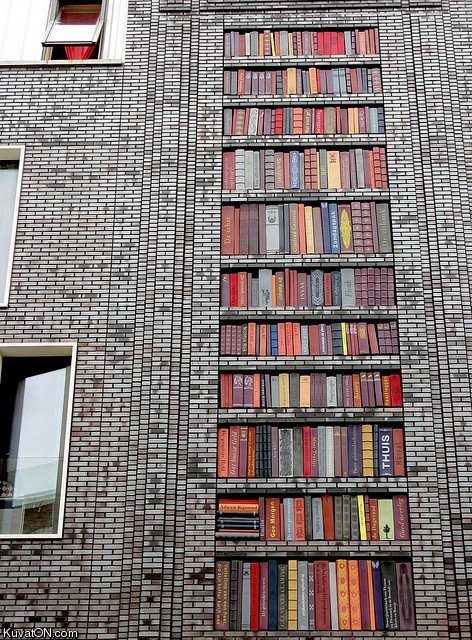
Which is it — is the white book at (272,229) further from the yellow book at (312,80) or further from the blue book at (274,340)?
the yellow book at (312,80)

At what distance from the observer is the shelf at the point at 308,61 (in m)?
14.4

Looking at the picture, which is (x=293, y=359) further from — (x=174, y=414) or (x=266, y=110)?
(x=266, y=110)

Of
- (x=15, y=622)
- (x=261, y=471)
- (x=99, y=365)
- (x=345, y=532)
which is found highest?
(x=99, y=365)

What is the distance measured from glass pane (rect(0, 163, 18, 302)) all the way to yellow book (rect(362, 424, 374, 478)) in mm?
5074

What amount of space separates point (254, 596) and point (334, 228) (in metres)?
5.02

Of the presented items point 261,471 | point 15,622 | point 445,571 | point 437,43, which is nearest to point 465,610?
point 445,571

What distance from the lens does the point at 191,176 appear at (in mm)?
13617

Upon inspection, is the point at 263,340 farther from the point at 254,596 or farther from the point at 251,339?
the point at 254,596

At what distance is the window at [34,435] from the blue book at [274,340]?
2561 millimetres

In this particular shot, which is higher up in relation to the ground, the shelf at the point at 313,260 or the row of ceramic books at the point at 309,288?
the shelf at the point at 313,260

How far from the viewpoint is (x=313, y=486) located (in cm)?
1166

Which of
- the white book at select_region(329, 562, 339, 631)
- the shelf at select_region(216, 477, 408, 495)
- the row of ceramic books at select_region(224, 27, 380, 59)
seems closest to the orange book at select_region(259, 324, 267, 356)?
the shelf at select_region(216, 477, 408, 495)

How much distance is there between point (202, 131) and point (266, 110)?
101 cm

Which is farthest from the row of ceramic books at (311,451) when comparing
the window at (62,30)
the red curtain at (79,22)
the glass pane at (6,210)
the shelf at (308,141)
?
the red curtain at (79,22)
